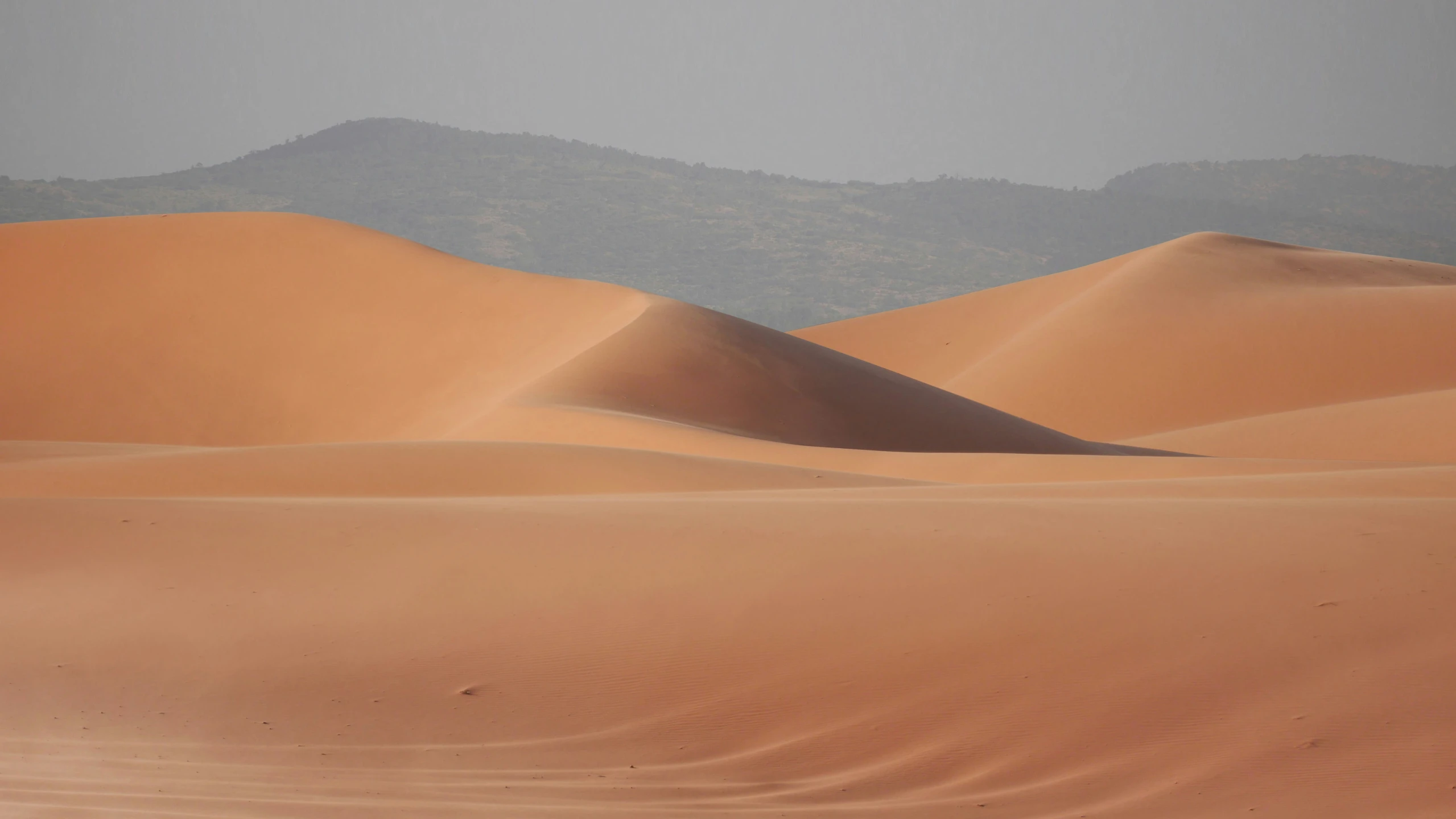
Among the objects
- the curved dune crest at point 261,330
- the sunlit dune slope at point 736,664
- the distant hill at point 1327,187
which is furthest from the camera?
the distant hill at point 1327,187

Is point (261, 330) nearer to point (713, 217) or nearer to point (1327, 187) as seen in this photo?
point (713, 217)

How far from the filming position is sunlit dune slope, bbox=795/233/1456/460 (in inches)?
1275

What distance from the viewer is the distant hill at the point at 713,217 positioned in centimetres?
12294

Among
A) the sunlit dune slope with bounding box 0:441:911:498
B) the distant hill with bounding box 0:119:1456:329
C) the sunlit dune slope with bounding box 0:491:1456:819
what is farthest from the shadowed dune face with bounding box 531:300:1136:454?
the distant hill with bounding box 0:119:1456:329

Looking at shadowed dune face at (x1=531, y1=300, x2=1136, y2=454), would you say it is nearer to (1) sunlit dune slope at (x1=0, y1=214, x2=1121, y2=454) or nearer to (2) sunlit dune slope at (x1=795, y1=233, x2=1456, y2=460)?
(1) sunlit dune slope at (x1=0, y1=214, x2=1121, y2=454)

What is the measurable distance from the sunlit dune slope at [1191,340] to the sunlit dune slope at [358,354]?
878cm

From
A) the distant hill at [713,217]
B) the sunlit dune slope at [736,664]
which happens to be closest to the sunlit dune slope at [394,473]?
the sunlit dune slope at [736,664]

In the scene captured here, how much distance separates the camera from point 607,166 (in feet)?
493

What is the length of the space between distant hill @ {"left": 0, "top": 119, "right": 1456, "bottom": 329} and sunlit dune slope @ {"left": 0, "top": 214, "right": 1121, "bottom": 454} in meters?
84.3

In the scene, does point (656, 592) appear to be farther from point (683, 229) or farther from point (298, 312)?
point (683, 229)

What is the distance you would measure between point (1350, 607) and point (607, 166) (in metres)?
150

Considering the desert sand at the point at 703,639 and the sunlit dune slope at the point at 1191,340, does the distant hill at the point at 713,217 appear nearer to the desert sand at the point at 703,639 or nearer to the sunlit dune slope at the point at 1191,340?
the sunlit dune slope at the point at 1191,340

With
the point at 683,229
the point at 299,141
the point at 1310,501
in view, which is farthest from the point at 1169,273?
the point at 299,141

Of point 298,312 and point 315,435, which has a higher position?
point 298,312
